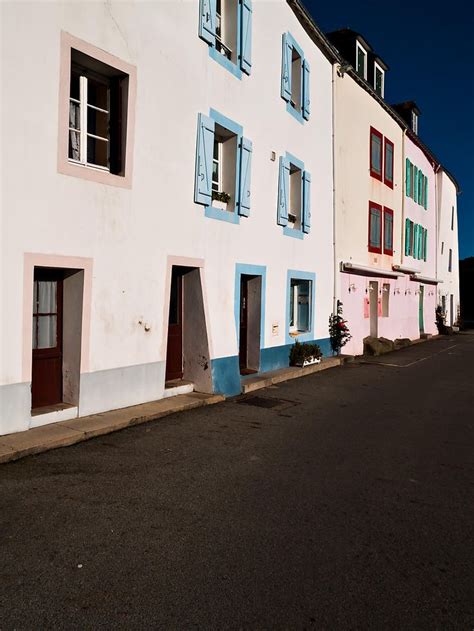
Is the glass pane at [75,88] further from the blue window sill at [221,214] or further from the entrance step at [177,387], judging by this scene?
the entrance step at [177,387]

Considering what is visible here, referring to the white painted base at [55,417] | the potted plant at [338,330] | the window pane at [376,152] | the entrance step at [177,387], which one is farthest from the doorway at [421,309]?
the white painted base at [55,417]

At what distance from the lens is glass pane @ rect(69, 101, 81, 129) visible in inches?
267

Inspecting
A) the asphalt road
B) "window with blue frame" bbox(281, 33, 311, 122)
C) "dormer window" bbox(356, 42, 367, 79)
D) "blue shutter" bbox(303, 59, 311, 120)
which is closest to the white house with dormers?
"window with blue frame" bbox(281, 33, 311, 122)

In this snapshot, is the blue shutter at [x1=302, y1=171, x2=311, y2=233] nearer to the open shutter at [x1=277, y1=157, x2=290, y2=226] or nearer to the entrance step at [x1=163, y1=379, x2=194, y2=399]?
the open shutter at [x1=277, y1=157, x2=290, y2=226]

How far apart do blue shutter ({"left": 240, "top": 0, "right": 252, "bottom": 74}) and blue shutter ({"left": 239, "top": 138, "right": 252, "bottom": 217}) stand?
4.76 ft

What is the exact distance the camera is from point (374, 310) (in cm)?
1836

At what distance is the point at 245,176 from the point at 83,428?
590cm

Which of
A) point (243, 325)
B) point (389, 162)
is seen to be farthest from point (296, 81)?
point (389, 162)

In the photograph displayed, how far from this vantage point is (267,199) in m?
10.8

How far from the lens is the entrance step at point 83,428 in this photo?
5.38m

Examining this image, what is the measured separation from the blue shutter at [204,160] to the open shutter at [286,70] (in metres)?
3.46

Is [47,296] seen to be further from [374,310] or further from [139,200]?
[374,310]

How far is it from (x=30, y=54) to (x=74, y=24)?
876 mm

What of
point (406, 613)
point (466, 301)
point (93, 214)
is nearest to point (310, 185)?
point (93, 214)
